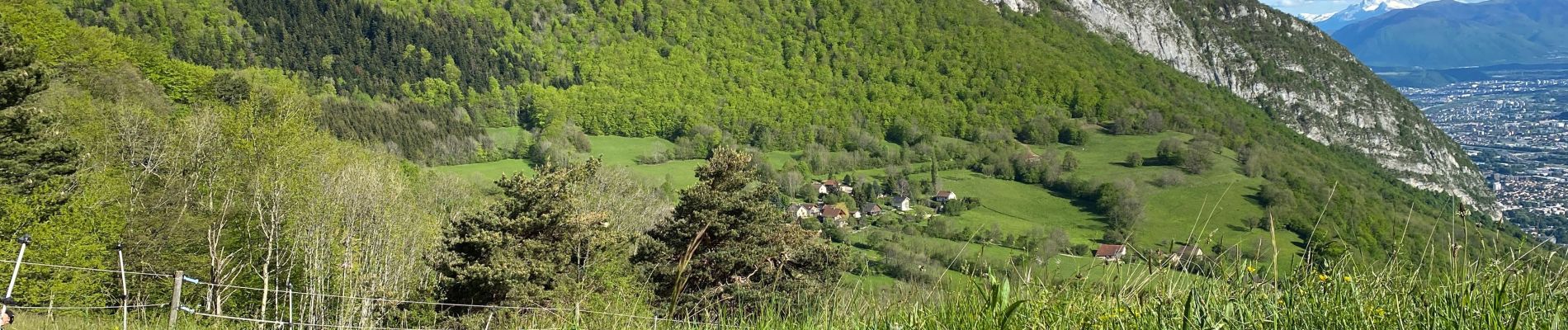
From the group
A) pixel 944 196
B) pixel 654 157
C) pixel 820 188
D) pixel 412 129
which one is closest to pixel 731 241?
pixel 944 196

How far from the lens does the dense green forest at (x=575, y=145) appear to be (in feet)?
47.6

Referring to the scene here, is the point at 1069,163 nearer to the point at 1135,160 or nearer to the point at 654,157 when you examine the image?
the point at 1135,160

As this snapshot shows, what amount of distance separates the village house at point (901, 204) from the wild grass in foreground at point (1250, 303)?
80278mm

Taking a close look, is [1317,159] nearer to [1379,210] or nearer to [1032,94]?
[1032,94]

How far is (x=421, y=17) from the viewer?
4793 inches

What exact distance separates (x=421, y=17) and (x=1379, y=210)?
11240 cm

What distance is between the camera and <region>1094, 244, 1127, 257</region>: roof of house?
3029 millimetres

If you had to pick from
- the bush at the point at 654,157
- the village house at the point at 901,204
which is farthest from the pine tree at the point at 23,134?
the bush at the point at 654,157

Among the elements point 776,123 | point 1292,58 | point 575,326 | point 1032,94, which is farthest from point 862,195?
point 1292,58

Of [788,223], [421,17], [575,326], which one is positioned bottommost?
[421,17]

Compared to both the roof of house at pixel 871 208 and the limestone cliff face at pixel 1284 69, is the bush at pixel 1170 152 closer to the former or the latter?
the roof of house at pixel 871 208

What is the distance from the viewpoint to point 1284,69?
17462 cm

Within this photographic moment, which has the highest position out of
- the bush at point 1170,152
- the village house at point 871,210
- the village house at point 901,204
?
the bush at point 1170,152

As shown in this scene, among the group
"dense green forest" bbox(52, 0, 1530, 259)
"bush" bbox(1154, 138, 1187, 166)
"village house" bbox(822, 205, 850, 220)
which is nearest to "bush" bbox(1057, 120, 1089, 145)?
"dense green forest" bbox(52, 0, 1530, 259)
